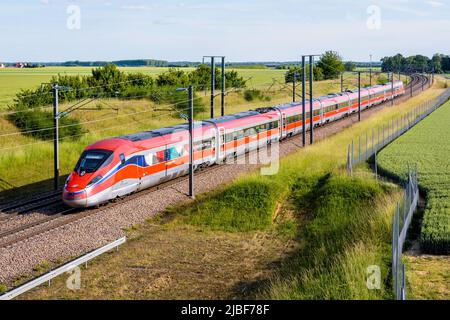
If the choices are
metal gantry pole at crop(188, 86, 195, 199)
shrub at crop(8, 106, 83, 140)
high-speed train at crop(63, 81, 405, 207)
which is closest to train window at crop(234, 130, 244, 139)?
high-speed train at crop(63, 81, 405, 207)

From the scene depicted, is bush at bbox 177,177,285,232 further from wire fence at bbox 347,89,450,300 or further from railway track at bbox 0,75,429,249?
wire fence at bbox 347,89,450,300

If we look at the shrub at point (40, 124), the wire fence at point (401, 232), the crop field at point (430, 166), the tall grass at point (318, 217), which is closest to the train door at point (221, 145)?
the tall grass at point (318, 217)

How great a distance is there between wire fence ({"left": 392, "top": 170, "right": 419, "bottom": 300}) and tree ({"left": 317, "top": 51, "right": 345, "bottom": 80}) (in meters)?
105

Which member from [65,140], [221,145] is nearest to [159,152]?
[221,145]

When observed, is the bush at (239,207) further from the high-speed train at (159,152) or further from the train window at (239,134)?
the train window at (239,134)

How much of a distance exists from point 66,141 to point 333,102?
90.8 feet

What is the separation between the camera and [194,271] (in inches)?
776

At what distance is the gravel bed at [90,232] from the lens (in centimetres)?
1999

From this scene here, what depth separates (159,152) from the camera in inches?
1151

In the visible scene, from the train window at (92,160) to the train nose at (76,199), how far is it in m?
1.04

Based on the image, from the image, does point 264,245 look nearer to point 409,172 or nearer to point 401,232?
point 401,232
